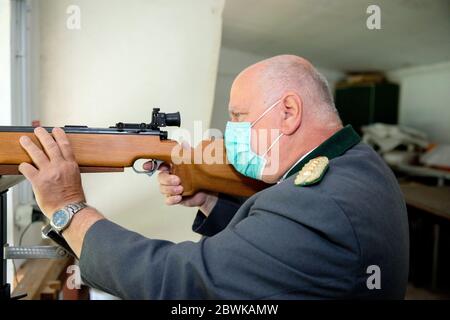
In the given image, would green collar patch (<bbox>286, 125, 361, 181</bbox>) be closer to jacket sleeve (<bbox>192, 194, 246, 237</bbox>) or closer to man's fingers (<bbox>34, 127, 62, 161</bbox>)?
jacket sleeve (<bbox>192, 194, 246, 237</bbox>)

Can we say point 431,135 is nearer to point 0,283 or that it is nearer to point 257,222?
point 257,222

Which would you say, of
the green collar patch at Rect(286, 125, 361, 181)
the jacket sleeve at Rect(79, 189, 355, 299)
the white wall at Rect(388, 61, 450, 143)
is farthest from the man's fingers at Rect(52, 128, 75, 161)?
the white wall at Rect(388, 61, 450, 143)

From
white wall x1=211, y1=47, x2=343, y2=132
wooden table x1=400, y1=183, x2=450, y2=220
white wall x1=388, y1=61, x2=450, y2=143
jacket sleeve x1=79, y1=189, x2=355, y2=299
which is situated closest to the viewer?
jacket sleeve x1=79, y1=189, x2=355, y2=299

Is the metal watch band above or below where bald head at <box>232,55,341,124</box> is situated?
below

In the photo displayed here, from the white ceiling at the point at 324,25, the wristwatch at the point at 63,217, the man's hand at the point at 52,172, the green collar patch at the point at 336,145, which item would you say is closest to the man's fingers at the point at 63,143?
the man's hand at the point at 52,172

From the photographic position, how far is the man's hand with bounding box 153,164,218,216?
2.68 ft

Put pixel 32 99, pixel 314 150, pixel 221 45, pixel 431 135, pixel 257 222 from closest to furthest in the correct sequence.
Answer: pixel 257 222
pixel 314 150
pixel 32 99
pixel 221 45
pixel 431 135

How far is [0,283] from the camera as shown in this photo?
2.11 ft

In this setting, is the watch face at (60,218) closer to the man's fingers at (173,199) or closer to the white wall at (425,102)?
the man's fingers at (173,199)

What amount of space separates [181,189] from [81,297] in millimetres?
370

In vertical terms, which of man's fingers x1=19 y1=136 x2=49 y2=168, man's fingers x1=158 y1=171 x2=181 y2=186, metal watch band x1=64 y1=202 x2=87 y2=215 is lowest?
metal watch band x1=64 y1=202 x2=87 y2=215

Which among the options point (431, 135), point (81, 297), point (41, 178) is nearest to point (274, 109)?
point (41, 178)

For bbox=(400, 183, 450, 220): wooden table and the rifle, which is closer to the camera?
the rifle

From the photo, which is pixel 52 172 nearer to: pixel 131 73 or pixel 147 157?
pixel 147 157
